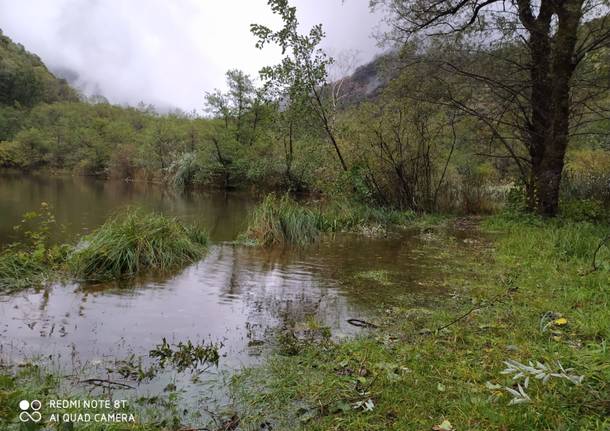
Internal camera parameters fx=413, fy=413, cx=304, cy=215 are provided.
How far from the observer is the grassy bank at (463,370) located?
7.47 feet

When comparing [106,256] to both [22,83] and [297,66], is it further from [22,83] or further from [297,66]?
[22,83]

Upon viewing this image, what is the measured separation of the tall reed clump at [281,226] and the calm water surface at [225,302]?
694mm

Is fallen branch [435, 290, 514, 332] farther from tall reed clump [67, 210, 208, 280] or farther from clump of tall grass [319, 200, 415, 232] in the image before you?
clump of tall grass [319, 200, 415, 232]

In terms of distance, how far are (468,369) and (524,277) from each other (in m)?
2.91

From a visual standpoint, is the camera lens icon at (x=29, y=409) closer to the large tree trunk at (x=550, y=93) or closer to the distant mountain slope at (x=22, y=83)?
the large tree trunk at (x=550, y=93)

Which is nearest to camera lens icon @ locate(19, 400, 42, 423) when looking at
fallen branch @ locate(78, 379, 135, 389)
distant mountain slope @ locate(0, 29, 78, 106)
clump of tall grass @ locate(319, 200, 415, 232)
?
fallen branch @ locate(78, 379, 135, 389)

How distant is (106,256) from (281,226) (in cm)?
392

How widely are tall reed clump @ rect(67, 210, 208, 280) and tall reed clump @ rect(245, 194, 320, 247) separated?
1.59 metres

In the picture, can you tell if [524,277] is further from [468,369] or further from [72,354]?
[72,354]

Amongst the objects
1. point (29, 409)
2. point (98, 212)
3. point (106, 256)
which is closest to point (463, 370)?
point (29, 409)

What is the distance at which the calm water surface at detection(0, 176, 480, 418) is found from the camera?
3.77 m

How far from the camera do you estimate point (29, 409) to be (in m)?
2.29

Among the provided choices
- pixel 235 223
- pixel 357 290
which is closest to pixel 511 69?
pixel 357 290

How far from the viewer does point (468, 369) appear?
2863mm
